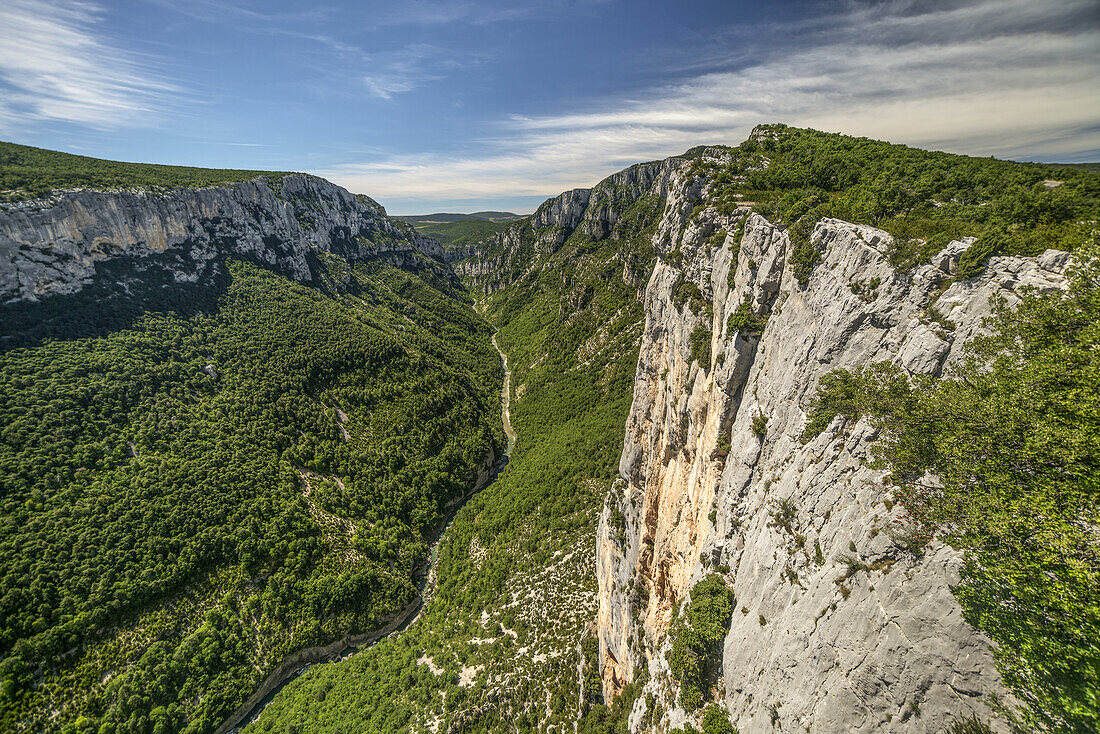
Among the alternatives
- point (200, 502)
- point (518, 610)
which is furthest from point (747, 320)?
point (200, 502)

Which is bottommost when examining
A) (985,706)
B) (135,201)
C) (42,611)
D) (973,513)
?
(42,611)

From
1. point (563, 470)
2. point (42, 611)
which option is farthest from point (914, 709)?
point (42, 611)

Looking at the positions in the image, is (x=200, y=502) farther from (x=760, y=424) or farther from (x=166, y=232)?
(x=166, y=232)

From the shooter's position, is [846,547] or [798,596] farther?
[798,596]

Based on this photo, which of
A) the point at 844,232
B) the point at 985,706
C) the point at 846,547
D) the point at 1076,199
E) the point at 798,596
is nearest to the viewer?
the point at 985,706

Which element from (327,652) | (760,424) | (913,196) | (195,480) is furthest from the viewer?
(195,480)

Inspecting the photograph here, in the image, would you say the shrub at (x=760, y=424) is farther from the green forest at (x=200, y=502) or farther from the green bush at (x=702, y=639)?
the green forest at (x=200, y=502)

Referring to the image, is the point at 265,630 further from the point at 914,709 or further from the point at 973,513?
the point at 973,513

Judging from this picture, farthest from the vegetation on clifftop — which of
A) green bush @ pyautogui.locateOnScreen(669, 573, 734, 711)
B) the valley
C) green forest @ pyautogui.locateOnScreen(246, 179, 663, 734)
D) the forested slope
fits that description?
the forested slope
